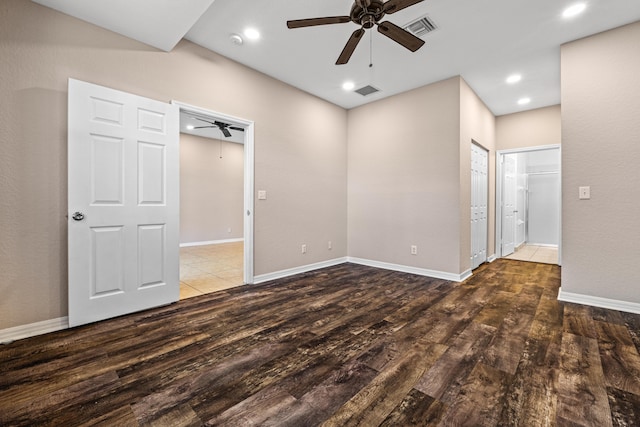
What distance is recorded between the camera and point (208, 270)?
4.52m

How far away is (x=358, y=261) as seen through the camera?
5043 mm

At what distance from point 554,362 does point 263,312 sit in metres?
2.32

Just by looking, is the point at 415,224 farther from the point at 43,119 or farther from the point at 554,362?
the point at 43,119

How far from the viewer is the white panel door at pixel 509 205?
5.64 m

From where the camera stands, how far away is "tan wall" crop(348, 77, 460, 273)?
3912 millimetres

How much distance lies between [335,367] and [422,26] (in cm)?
319

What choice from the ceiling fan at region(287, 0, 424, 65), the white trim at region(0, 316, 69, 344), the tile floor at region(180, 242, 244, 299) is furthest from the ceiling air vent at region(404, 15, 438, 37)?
the white trim at region(0, 316, 69, 344)

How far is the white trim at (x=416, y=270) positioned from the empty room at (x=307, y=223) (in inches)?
1.3

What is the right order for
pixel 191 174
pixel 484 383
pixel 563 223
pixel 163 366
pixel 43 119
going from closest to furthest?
pixel 484 383, pixel 163 366, pixel 43 119, pixel 563 223, pixel 191 174

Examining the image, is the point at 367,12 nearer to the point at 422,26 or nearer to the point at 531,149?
the point at 422,26

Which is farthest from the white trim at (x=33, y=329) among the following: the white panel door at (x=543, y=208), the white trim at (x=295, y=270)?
the white panel door at (x=543, y=208)

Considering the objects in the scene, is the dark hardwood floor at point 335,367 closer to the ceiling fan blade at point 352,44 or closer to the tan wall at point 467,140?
the tan wall at point 467,140

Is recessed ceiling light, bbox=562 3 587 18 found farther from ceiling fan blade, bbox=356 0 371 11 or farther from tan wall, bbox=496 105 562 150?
tan wall, bbox=496 105 562 150

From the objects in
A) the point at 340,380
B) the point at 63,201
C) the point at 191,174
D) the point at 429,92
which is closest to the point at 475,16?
the point at 429,92
